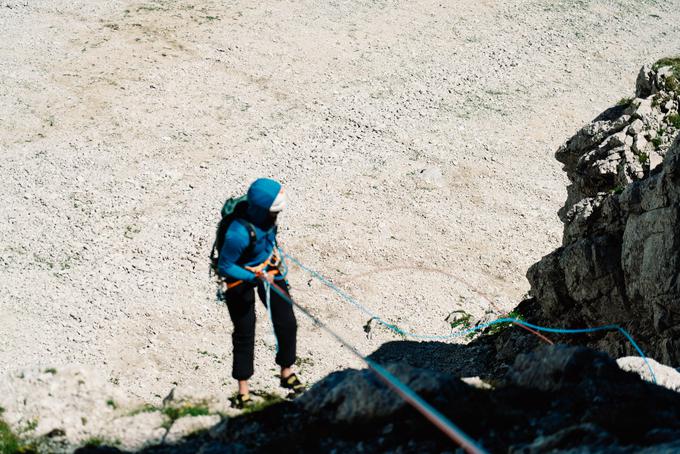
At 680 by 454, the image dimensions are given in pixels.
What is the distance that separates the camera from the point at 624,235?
11.2 m

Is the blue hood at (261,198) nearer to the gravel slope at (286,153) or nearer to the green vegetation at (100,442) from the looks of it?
the green vegetation at (100,442)

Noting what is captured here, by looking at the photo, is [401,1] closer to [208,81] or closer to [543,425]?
[208,81]

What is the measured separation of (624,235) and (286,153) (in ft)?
36.3

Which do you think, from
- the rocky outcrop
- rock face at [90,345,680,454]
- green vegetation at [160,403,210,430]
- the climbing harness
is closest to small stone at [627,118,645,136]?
the rocky outcrop

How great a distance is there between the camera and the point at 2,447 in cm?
700

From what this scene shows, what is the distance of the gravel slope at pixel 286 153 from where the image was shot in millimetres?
14219

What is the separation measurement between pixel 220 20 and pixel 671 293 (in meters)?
20.3

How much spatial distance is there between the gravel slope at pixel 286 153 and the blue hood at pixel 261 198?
3.56 metres

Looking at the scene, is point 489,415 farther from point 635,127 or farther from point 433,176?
point 433,176

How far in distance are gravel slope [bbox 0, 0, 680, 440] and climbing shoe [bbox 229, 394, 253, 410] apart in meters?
2.52

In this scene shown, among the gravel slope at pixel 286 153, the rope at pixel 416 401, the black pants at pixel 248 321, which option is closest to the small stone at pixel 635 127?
the gravel slope at pixel 286 153

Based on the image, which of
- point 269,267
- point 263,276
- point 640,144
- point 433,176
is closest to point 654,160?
point 640,144

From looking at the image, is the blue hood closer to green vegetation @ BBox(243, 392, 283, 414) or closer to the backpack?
the backpack

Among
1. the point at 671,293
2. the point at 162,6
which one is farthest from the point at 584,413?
the point at 162,6
